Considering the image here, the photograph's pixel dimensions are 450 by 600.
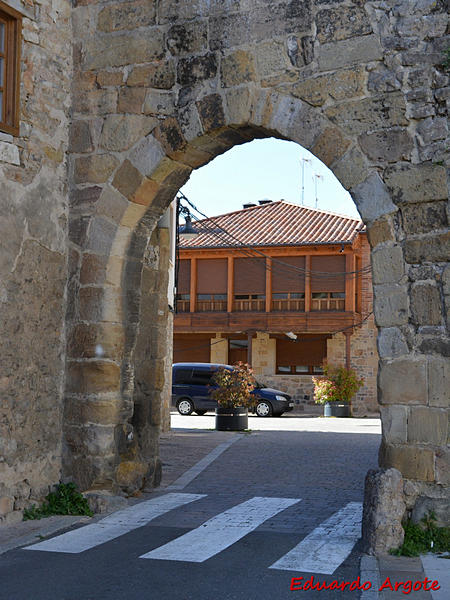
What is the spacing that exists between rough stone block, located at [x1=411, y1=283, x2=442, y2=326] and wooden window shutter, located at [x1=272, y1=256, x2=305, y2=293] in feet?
75.0

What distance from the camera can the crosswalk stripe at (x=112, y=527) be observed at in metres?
4.92

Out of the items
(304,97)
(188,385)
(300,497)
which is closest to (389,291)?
(304,97)

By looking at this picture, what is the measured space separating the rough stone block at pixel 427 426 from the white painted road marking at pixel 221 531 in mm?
1356

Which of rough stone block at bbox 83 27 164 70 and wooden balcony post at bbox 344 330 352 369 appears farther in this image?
wooden balcony post at bbox 344 330 352 369

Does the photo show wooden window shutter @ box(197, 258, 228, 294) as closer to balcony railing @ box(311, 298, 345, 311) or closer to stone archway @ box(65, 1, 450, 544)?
balcony railing @ box(311, 298, 345, 311)

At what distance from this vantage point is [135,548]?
4.86 metres

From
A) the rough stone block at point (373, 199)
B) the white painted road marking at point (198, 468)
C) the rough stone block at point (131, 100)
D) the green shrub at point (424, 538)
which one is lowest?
the white painted road marking at point (198, 468)

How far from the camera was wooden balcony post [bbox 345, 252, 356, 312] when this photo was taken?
2731 centimetres

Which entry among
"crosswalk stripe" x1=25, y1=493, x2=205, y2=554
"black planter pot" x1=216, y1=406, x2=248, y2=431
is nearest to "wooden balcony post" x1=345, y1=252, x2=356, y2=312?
"black planter pot" x1=216, y1=406, x2=248, y2=431

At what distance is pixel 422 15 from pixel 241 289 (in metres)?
23.8

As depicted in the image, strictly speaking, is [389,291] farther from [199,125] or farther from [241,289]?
[241,289]

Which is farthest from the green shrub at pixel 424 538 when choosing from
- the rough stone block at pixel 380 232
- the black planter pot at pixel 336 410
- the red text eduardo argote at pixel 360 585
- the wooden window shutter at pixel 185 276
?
the wooden window shutter at pixel 185 276

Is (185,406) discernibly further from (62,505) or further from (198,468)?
(62,505)

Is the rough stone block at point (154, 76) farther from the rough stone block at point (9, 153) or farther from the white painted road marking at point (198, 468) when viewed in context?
the white painted road marking at point (198, 468)
